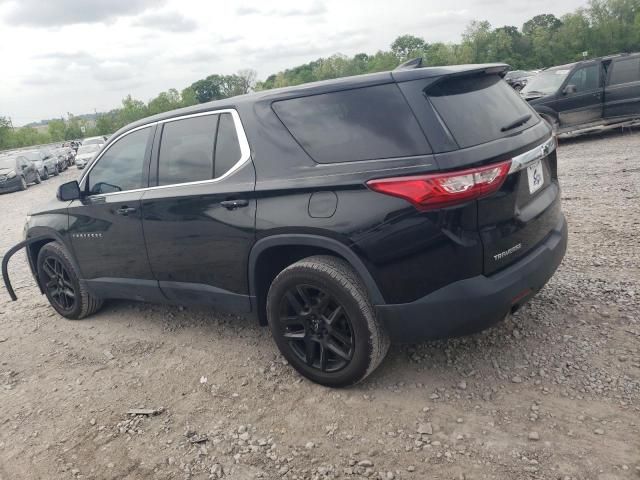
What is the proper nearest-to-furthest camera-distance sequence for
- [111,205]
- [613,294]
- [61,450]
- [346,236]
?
1. [346,236]
2. [61,450]
3. [613,294]
4. [111,205]

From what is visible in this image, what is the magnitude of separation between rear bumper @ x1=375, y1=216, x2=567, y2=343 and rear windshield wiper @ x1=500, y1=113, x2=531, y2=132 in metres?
0.73

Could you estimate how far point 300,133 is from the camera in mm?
3182

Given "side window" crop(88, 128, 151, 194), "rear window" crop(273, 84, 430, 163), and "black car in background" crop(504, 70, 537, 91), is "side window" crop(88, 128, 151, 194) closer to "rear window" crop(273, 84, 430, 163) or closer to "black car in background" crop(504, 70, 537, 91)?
"rear window" crop(273, 84, 430, 163)

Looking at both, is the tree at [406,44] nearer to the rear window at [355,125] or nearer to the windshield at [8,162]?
the windshield at [8,162]

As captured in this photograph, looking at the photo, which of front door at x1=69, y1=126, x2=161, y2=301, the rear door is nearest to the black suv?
front door at x1=69, y1=126, x2=161, y2=301

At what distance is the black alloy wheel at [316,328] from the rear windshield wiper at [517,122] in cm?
139

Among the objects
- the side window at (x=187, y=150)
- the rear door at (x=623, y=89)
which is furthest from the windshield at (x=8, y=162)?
the rear door at (x=623, y=89)

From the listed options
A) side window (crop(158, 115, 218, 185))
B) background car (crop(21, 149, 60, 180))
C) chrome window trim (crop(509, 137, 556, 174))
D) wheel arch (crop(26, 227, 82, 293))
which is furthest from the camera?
background car (crop(21, 149, 60, 180))

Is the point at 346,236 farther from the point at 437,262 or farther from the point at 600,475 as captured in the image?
the point at 600,475

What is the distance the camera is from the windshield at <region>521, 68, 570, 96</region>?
11398mm

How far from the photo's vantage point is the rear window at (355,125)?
2822 mm

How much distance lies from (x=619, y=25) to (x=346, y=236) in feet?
229

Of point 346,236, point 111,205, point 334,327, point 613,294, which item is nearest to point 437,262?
point 346,236

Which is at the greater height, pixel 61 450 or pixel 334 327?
pixel 334 327
